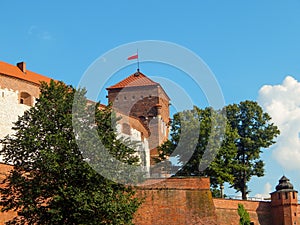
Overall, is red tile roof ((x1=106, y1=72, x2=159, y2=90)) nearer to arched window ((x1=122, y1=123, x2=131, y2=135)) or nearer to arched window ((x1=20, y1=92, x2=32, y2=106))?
arched window ((x1=122, y1=123, x2=131, y2=135))

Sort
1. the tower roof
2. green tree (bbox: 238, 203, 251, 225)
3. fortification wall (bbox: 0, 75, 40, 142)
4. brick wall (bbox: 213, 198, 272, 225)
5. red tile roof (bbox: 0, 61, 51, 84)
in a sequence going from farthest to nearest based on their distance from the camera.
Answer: red tile roof (bbox: 0, 61, 51, 84) < fortification wall (bbox: 0, 75, 40, 142) < the tower roof < green tree (bbox: 238, 203, 251, 225) < brick wall (bbox: 213, 198, 272, 225)

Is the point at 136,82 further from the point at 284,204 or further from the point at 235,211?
the point at 235,211

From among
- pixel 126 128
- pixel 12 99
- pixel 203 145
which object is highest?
pixel 12 99

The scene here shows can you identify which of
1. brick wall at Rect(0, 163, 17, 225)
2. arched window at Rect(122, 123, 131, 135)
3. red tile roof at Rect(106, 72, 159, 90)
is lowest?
brick wall at Rect(0, 163, 17, 225)

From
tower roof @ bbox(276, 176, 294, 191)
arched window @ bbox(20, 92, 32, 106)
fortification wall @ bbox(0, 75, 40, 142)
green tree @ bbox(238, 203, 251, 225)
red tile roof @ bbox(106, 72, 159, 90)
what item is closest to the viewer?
green tree @ bbox(238, 203, 251, 225)

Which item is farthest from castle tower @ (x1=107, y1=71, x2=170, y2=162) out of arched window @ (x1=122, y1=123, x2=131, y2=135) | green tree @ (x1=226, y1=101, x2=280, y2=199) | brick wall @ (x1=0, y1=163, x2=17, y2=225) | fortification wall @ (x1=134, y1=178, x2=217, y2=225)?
brick wall @ (x1=0, y1=163, x2=17, y2=225)

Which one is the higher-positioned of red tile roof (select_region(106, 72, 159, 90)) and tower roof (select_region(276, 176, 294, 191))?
red tile roof (select_region(106, 72, 159, 90))

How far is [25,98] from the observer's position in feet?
146

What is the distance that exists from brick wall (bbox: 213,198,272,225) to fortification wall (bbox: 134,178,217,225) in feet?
15.7

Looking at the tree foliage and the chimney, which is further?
the chimney

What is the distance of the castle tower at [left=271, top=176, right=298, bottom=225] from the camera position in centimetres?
3888

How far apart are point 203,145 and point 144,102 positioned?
2002 cm

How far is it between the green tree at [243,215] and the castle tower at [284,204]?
8.72 ft

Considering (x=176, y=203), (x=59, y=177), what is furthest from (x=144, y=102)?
(x=59, y=177)
